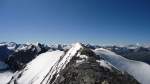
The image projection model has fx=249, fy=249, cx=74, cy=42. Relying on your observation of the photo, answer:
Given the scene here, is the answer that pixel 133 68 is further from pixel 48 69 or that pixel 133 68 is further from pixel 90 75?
pixel 90 75

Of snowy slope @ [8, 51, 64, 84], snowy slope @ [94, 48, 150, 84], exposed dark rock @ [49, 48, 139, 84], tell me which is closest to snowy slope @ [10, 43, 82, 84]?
snowy slope @ [8, 51, 64, 84]

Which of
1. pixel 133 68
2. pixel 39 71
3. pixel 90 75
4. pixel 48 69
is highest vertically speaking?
pixel 90 75

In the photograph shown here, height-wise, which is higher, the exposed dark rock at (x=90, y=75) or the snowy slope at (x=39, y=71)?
the exposed dark rock at (x=90, y=75)

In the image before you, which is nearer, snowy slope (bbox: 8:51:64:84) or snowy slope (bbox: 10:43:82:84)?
snowy slope (bbox: 10:43:82:84)

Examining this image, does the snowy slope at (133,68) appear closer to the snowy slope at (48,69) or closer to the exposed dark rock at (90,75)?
the snowy slope at (48,69)

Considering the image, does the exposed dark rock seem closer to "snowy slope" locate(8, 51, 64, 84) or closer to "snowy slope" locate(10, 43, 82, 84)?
"snowy slope" locate(10, 43, 82, 84)

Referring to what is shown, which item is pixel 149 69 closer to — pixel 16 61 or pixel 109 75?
pixel 109 75

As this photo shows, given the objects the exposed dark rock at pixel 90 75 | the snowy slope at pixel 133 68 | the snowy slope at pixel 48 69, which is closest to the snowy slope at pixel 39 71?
the snowy slope at pixel 48 69

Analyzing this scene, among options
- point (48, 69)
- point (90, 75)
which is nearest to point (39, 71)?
point (48, 69)

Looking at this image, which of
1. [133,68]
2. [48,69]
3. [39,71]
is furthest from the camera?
[39,71]

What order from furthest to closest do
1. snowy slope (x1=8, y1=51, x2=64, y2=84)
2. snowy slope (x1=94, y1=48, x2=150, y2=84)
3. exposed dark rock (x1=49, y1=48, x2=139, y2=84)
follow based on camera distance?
1. snowy slope (x1=8, y1=51, x2=64, y2=84)
2. snowy slope (x1=94, y1=48, x2=150, y2=84)
3. exposed dark rock (x1=49, y1=48, x2=139, y2=84)

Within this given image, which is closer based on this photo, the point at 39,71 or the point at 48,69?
the point at 48,69

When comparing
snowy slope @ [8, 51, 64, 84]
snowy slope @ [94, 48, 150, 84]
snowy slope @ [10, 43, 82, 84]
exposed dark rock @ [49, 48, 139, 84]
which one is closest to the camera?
exposed dark rock @ [49, 48, 139, 84]
